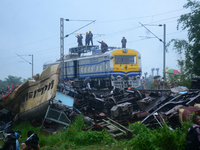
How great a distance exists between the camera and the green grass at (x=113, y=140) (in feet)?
17.2

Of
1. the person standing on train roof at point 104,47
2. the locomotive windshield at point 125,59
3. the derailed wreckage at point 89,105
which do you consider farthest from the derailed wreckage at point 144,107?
the person standing on train roof at point 104,47

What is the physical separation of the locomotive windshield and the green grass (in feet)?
39.5

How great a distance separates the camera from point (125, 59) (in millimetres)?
21188

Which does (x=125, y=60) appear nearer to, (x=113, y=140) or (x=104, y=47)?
(x=104, y=47)

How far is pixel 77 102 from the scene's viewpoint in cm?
1336

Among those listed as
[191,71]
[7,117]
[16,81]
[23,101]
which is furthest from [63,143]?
[16,81]

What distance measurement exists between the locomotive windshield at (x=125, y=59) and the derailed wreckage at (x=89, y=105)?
6982 mm

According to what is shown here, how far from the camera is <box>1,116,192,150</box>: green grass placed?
17.2ft

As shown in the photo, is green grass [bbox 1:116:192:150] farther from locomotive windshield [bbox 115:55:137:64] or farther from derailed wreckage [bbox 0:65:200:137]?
locomotive windshield [bbox 115:55:137:64]

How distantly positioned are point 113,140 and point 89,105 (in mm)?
5612

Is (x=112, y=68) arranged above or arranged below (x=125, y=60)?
below

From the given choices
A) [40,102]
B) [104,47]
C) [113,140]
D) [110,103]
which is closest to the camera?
[113,140]

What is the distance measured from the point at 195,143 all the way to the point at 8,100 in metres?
10.4

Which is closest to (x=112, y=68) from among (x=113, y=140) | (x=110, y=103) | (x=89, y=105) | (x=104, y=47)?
(x=104, y=47)
